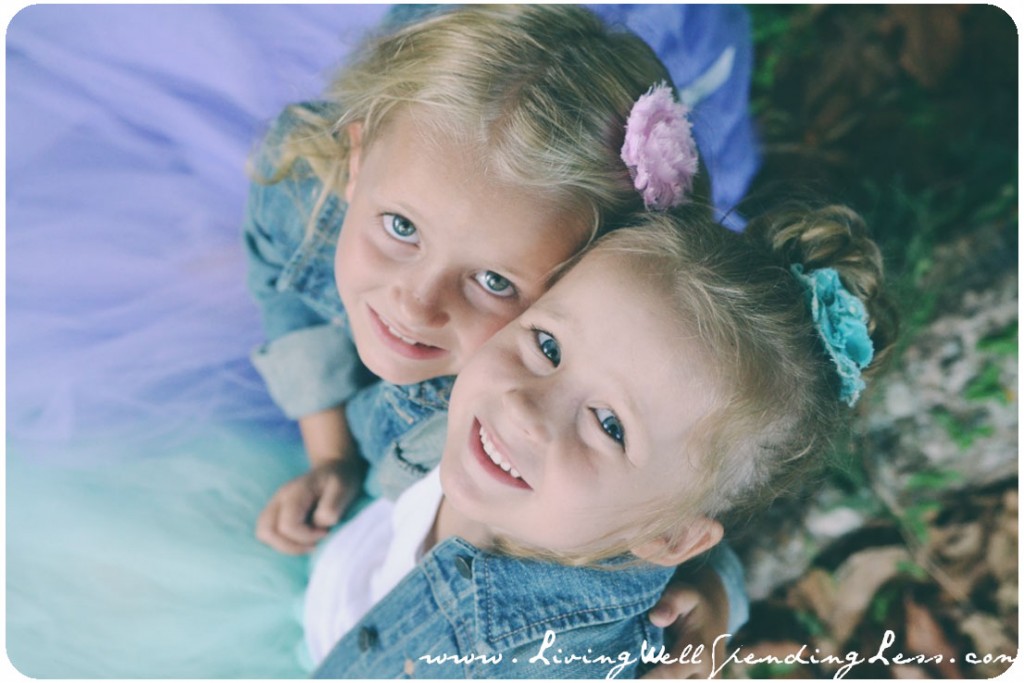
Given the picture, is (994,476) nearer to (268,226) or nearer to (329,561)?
(329,561)

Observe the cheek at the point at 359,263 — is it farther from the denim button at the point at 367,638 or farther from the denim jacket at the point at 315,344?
the denim button at the point at 367,638

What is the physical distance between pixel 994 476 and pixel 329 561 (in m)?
1.05

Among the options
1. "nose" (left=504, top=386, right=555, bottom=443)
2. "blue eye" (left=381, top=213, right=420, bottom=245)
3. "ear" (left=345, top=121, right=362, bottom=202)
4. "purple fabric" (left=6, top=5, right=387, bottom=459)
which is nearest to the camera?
"nose" (left=504, top=386, right=555, bottom=443)

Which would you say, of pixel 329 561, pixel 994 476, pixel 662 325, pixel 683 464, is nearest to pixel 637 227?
pixel 662 325

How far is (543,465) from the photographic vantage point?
901mm

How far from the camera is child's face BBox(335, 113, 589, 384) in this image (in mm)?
917

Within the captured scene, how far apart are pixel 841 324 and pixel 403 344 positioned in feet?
1.68

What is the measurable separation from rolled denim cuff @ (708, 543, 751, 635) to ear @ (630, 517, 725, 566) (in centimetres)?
24

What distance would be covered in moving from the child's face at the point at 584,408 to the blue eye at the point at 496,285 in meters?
0.06

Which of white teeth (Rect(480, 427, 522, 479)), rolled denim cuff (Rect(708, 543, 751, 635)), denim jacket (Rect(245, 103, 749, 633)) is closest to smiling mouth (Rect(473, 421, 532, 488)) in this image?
white teeth (Rect(480, 427, 522, 479))

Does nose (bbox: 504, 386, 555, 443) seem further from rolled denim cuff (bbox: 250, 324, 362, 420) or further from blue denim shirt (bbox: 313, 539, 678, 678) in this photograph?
rolled denim cuff (bbox: 250, 324, 362, 420)

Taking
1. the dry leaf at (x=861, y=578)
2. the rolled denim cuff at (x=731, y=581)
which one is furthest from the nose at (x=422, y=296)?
the dry leaf at (x=861, y=578)

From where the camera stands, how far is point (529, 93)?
95cm

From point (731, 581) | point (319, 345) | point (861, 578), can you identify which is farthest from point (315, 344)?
point (861, 578)
